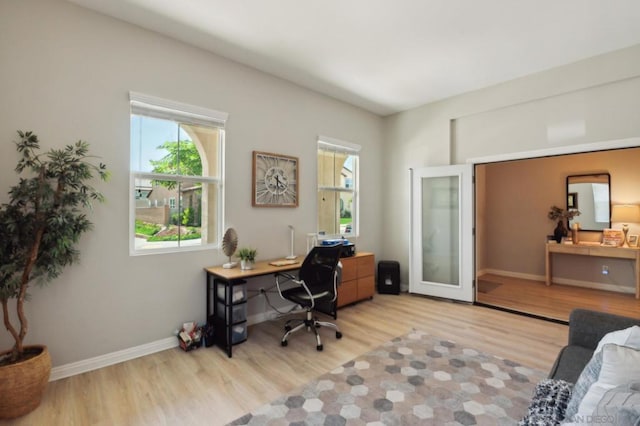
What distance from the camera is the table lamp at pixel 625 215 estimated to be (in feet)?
15.5

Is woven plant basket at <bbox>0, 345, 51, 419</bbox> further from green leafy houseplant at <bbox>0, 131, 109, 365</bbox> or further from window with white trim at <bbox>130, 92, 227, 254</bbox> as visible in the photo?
window with white trim at <bbox>130, 92, 227, 254</bbox>

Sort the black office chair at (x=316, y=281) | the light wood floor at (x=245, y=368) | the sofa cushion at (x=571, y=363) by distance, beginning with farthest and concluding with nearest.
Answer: the black office chair at (x=316, y=281), the light wood floor at (x=245, y=368), the sofa cushion at (x=571, y=363)

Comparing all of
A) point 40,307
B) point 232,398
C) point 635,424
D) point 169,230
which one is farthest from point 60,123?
point 635,424

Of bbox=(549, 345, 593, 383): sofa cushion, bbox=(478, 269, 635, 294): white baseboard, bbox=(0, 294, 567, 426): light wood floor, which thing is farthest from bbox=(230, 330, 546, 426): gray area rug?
bbox=(478, 269, 635, 294): white baseboard

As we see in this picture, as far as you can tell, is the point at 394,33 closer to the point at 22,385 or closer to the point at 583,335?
the point at 583,335

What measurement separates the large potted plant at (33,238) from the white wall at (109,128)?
163 millimetres

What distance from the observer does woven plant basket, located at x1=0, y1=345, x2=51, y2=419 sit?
187 cm

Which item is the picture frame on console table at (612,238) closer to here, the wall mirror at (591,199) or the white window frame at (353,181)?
the wall mirror at (591,199)

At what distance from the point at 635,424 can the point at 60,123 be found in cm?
359

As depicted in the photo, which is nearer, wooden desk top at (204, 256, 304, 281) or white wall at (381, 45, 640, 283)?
wooden desk top at (204, 256, 304, 281)

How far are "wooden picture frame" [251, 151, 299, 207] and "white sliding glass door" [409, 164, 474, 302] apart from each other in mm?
2024

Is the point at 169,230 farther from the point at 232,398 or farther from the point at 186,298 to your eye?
the point at 232,398

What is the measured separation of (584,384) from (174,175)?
3335 millimetres

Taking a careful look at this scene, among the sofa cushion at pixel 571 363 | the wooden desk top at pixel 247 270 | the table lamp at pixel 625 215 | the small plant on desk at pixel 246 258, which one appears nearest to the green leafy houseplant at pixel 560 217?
the table lamp at pixel 625 215
